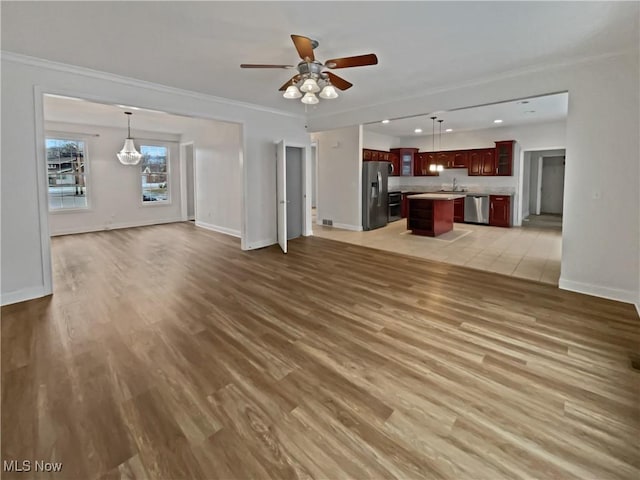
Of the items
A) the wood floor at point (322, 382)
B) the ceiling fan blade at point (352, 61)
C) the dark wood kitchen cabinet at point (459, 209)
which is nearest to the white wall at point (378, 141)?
the dark wood kitchen cabinet at point (459, 209)

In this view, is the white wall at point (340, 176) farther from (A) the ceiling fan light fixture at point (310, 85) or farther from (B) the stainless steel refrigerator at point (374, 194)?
(A) the ceiling fan light fixture at point (310, 85)

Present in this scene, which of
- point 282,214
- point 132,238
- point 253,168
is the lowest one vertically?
point 132,238

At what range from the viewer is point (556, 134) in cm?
827

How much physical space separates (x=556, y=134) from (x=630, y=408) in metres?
8.54

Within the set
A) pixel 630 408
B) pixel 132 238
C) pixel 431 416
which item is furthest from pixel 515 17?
pixel 132 238

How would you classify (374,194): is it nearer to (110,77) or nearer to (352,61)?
(352,61)

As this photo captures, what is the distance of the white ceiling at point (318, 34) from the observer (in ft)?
8.63

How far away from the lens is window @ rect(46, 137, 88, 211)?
7520mm

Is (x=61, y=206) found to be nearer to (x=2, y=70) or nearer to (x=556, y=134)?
(x=2, y=70)

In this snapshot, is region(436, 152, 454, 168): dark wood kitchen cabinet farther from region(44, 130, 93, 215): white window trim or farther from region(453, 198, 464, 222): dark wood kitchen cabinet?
region(44, 130, 93, 215): white window trim

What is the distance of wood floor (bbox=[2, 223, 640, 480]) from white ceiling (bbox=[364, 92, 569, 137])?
13.0 feet

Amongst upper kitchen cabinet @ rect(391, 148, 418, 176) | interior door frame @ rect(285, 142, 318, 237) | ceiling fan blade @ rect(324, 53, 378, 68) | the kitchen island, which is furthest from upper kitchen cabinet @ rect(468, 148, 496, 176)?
ceiling fan blade @ rect(324, 53, 378, 68)

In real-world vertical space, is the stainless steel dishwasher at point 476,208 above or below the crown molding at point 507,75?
below

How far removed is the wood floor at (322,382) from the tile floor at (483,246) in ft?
3.09
